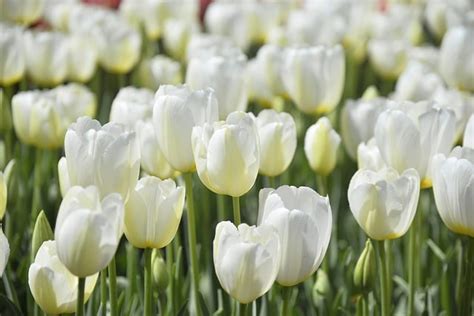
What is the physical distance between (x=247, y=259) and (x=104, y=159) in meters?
0.26

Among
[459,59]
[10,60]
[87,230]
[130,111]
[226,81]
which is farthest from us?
[459,59]

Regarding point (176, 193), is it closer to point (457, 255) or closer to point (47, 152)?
point (457, 255)

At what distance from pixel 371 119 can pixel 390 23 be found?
139 cm

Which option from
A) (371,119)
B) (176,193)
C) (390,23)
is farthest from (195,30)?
(176,193)

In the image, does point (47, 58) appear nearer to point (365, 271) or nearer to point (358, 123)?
point (358, 123)

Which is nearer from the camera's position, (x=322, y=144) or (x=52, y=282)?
(x=52, y=282)

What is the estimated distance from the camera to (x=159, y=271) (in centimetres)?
154

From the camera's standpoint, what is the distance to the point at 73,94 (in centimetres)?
228

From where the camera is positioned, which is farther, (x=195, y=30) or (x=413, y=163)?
(x=195, y=30)

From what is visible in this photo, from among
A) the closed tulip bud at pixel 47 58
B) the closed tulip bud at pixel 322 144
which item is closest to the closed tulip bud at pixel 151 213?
the closed tulip bud at pixel 322 144

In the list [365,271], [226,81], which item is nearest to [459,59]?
[226,81]

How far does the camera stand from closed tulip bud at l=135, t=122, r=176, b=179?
1.64m

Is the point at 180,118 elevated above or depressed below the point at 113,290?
above

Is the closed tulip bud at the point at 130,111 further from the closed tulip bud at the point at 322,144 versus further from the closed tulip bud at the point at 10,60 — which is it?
the closed tulip bud at the point at 10,60
